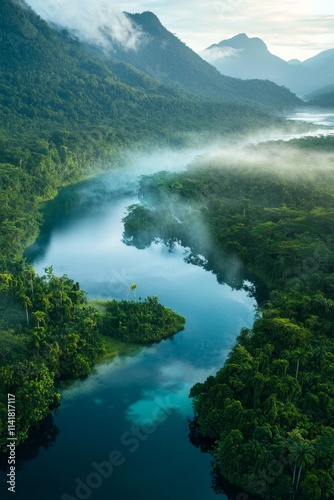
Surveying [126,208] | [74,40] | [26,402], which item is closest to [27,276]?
[26,402]

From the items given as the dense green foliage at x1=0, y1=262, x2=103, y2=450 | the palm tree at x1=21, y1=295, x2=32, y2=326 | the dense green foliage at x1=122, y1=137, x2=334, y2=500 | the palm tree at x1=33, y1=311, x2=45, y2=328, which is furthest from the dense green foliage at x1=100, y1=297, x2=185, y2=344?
the dense green foliage at x1=122, y1=137, x2=334, y2=500

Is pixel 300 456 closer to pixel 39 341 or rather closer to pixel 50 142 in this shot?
pixel 39 341

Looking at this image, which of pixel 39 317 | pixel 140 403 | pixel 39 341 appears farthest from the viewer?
pixel 39 317

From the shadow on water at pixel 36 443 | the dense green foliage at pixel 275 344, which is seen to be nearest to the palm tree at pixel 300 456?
the dense green foliage at pixel 275 344

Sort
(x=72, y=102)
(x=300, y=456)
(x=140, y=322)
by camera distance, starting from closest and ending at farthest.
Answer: (x=300, y=456), (x=140, y=322), (x=72, y=102)

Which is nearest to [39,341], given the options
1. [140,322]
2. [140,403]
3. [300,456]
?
[140,403]

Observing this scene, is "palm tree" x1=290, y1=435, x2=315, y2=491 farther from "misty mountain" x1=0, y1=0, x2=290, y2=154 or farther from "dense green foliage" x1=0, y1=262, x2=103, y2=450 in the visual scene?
"misty mountain" x1=0, y1=0, x2=290, y2=154

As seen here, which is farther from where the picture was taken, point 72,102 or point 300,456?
point 72,102
